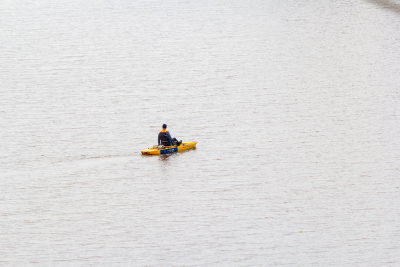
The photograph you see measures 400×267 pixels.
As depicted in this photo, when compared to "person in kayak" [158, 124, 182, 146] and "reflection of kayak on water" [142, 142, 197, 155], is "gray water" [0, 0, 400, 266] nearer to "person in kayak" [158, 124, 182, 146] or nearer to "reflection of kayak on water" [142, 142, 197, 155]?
"reflection of kayak on water" [142, 142, 197, 155]

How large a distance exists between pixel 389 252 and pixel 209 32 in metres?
62.2

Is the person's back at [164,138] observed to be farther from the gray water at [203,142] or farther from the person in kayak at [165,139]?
the gray water at [203,142]

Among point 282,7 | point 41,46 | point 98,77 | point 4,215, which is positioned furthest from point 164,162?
point 282,7

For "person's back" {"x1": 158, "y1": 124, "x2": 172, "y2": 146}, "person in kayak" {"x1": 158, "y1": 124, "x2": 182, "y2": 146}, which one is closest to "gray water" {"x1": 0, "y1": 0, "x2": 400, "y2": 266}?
"person in kayak" {"x1": 158, "y1": 124, "x2": 182, "y2": 146}

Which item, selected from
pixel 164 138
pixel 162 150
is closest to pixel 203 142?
pixel 162 150

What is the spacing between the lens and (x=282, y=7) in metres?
113

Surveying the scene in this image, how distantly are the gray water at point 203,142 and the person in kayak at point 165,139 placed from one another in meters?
0.99

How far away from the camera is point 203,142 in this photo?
2127 inches

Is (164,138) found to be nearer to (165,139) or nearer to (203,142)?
(165,139)

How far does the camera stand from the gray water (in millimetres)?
38094

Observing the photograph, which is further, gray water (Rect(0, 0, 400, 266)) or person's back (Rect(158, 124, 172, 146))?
person's back (Rect(158, 124, 172, 146))

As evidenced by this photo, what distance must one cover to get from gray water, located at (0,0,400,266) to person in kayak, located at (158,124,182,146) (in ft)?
3.23

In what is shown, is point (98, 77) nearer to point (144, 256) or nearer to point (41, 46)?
point (41, 46)

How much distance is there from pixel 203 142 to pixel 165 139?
165 inches
